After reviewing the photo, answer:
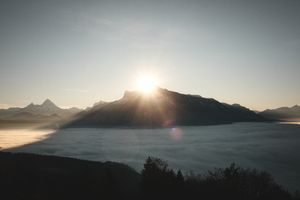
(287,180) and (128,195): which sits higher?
(128,195)

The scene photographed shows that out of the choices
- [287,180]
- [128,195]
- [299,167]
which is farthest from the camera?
[299,167]

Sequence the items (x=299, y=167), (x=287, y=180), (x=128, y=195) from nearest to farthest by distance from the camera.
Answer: (x=128, y=195) → (x=287, y=180) → (x=299, y=167)

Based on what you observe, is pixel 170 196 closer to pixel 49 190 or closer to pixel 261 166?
pixel 49 190

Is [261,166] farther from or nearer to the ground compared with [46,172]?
nearer to the ground

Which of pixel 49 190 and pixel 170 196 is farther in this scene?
pixel 49 190

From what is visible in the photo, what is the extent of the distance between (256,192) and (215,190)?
746cm

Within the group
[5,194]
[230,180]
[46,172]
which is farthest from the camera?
[46,172]

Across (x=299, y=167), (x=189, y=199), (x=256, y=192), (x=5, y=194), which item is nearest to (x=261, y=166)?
(x=299, y=167)

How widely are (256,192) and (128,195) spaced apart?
2445cm

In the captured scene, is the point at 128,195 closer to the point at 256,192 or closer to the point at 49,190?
the point at 49,190

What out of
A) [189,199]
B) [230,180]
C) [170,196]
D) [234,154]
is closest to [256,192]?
[230,180]

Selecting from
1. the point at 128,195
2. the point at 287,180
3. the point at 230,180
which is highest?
the point at 230,180

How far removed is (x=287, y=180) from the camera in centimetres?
8531

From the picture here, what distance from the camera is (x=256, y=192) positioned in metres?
50.6
